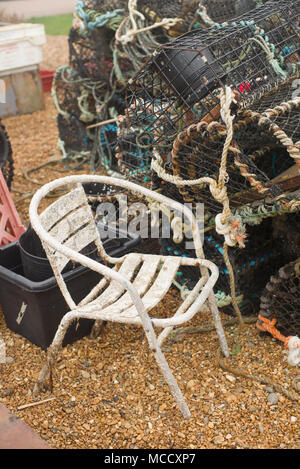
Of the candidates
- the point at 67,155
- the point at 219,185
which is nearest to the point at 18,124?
the point at 67,155

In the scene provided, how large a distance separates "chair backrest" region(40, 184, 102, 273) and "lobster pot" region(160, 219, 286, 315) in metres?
0.67

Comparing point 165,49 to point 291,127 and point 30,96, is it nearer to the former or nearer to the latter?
point 291,127

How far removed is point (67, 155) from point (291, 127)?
10.6 ft

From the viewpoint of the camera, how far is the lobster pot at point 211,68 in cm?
261

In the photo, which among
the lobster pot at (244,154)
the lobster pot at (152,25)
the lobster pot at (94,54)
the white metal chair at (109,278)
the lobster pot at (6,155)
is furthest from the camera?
the lobster pot at (94,54)

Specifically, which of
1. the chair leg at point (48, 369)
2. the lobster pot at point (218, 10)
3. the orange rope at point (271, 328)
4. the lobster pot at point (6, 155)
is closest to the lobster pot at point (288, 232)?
the orange rope at point (271, 328)

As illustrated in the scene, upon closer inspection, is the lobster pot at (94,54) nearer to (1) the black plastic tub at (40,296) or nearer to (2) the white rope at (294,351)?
(1) the black plastic tub at (40,296)

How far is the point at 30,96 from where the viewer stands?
7.37 metres

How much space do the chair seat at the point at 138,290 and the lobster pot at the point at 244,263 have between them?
47cm

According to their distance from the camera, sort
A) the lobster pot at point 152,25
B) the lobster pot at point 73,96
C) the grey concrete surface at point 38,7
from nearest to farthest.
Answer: the lobster pot at point 152,25, the lobster pot at point 73,96, the grey concrete surface at point 38,7

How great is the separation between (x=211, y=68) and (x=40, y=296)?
1436mm

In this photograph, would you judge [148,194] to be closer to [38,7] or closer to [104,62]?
[104,62]

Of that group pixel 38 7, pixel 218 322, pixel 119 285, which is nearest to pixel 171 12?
pixel 119 285

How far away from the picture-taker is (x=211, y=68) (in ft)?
8.46
